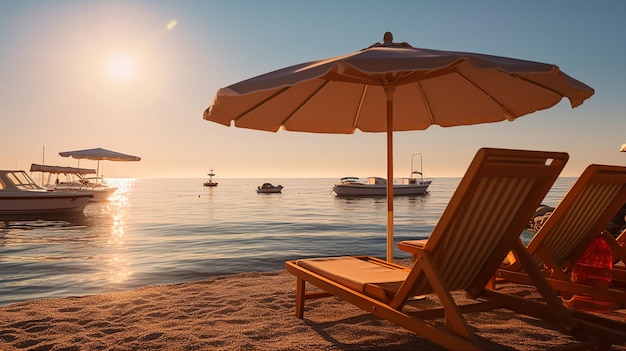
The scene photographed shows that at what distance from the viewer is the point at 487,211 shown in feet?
8.08

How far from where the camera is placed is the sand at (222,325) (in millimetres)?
3166

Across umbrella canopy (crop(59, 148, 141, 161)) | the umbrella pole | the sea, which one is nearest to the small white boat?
umbrella canopy (crop(59, 148, 141, 161))

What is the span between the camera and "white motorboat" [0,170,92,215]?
2088 centimetres

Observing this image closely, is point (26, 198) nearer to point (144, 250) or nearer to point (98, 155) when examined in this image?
point (98, 155)

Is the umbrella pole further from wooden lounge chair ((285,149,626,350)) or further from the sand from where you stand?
wooden lounge chair ((285,149,626,350))

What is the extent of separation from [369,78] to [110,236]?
14628 mm

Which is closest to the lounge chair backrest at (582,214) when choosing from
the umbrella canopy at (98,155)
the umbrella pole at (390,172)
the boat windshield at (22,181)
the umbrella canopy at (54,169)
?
the umbrella pole at (390,172)

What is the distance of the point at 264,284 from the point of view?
17.9 ft

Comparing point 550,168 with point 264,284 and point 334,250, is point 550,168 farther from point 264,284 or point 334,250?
point 334,250

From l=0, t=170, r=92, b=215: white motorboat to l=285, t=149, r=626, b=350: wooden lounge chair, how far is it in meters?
22.4

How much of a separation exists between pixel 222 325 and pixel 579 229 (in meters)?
3.21

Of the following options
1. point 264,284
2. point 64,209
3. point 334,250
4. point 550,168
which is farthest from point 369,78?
point 64,209

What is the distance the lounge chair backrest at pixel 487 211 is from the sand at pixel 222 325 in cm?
64

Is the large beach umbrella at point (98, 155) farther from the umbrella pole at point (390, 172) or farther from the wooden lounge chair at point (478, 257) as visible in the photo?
the wooden lounge chair at point (478, 257)
